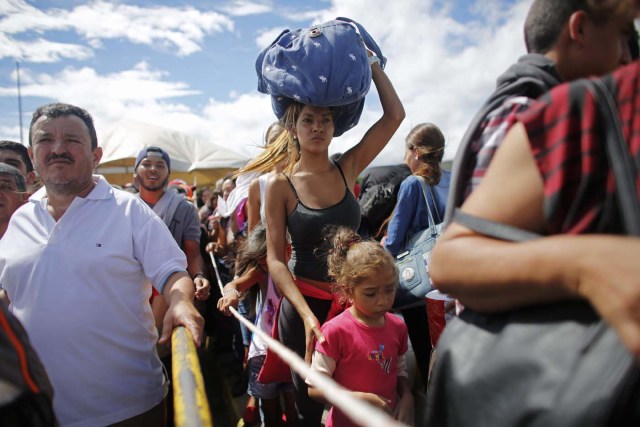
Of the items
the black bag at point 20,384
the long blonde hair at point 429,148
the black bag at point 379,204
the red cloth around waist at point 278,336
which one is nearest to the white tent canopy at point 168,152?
the black bag at point 379,204

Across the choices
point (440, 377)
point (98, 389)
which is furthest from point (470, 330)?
point (98, 389)

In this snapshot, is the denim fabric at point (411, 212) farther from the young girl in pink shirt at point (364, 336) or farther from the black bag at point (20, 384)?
the black bag at point (20, 384)

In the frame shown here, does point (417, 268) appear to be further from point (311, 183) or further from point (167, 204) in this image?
point (167, 204)

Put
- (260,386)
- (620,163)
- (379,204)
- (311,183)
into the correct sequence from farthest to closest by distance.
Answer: (379,204)
(260,386)
(311,183)
(620,163)

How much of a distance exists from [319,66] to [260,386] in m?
1.91

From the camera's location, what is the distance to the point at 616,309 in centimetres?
60

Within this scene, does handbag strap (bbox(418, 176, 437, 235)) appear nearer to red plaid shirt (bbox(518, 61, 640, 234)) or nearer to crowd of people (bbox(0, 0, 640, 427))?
crowd of people (bbox(0, 0, 640, 427))

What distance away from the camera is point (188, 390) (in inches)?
40.3

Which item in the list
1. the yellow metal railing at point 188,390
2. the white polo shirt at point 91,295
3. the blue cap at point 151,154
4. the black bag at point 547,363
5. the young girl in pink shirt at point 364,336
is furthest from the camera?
the blue cap at point 151,154

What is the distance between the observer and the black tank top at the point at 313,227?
210 centimetres

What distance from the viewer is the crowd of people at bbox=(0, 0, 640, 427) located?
2.31ft

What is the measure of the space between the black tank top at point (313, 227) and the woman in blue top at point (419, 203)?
0.80 meters

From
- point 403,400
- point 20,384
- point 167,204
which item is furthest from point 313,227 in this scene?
point 167,204

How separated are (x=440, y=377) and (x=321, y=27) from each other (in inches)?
67.3
